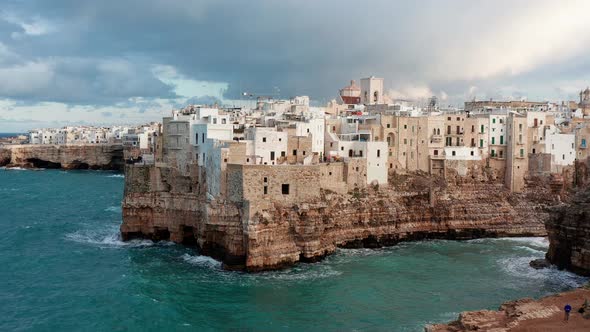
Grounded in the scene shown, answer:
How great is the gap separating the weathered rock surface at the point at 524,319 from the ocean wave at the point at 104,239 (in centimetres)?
2856

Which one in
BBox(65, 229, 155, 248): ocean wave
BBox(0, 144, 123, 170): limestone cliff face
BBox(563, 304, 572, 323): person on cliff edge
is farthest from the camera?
BBox(0, 144, 123, 170): limestone cliff face

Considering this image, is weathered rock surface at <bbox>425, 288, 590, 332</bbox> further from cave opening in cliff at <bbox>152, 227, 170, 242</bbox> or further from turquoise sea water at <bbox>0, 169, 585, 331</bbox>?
cave opening in cliff at <bbox>152, 227, 170, 242</bbox>

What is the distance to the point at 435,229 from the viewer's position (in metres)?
51.2

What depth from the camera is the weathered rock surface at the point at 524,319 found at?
25.1 m

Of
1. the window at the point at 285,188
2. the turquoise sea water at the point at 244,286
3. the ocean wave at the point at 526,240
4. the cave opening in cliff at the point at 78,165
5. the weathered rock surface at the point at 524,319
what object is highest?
the cave opening in cliff at the point at 78,165

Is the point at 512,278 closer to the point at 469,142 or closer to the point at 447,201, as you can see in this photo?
the point at 447,201

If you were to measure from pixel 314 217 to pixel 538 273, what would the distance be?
15.7 metres

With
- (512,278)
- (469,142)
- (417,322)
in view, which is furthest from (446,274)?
(469,142)

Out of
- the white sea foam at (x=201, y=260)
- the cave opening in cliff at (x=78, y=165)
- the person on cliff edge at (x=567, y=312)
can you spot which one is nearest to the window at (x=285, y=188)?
the white sea foam at (x=201, y=260)

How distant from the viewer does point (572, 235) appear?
132ft

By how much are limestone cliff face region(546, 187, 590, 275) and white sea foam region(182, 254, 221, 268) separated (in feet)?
78.3

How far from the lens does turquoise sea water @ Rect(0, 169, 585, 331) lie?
30.5 metres

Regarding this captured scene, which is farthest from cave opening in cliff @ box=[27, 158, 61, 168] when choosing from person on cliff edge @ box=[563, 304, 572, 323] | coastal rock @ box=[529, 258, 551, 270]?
person on cliff edge @ box=[563, 304, 572, 323]

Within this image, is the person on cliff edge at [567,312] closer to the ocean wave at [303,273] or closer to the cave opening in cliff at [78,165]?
the ocean wave at [303,273]
